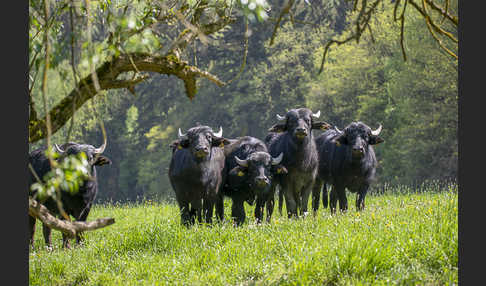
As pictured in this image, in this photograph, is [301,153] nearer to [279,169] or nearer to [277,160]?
[277,160]

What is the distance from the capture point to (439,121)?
25.8 m

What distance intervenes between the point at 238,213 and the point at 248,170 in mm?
979

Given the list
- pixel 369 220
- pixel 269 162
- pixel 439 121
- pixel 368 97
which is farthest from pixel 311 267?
pixel 368 97

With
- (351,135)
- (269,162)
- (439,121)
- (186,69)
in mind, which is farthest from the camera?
(439,121)

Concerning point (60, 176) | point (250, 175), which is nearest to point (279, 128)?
point (250, 175)

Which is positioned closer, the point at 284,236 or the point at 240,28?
the point at 284,236

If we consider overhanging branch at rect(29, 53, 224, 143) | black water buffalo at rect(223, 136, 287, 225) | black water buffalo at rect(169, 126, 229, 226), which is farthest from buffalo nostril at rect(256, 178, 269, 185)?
overhanging branch at rect(29, 53, 224, 143)

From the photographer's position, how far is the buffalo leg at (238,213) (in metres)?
11.4

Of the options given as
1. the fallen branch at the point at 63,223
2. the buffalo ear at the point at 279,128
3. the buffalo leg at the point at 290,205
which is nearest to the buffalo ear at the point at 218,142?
the buffalo ear at the point at 279,128

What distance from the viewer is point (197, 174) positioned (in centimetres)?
1075

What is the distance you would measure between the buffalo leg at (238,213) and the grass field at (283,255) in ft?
5.23

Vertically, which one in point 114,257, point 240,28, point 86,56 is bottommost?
point 114,257

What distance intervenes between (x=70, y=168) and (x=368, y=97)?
27.7 metres

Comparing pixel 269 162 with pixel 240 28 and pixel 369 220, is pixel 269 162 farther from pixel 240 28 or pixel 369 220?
pixel 240 28
